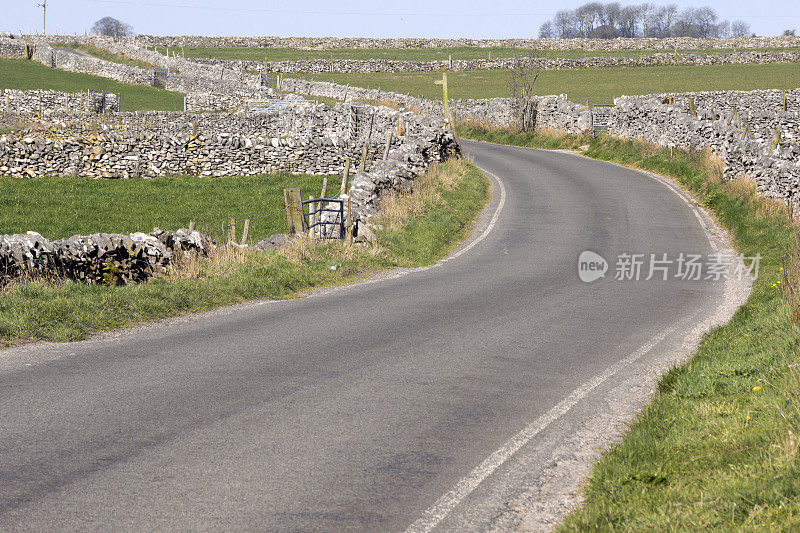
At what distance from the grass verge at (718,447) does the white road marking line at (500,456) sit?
795 millimetres

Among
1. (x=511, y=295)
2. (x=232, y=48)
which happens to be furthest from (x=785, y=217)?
(x=232, y=48)

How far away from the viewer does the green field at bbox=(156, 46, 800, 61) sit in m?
92.3

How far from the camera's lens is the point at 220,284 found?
14047mm

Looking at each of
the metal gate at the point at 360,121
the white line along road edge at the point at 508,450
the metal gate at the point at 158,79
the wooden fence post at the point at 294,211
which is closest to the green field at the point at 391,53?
the metal gate at the point at 158,79

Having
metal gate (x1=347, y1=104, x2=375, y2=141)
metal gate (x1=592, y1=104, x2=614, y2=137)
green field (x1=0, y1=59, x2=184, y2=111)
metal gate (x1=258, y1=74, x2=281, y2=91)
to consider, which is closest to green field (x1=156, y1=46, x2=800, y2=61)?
metal gate (x1=258, y1=74, x2=281, y2=91)

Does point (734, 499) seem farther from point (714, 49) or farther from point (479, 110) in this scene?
point (714, 49)

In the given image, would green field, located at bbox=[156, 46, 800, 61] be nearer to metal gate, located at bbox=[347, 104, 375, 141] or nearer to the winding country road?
metal gate, located at bbox=[347, 104, 375, 141]

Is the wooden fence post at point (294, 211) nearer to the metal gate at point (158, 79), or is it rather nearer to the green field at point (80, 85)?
the green field at point (80, 85)

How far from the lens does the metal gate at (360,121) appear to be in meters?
39.0

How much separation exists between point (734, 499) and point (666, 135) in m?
32.2

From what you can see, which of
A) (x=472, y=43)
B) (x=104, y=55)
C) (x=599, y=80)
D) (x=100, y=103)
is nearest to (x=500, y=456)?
(x=100, y=103)

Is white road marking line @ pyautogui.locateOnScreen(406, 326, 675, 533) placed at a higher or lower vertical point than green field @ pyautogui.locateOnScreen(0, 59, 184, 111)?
lower

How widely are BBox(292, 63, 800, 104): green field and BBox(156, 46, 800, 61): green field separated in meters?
9.35

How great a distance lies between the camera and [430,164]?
1173 inches
